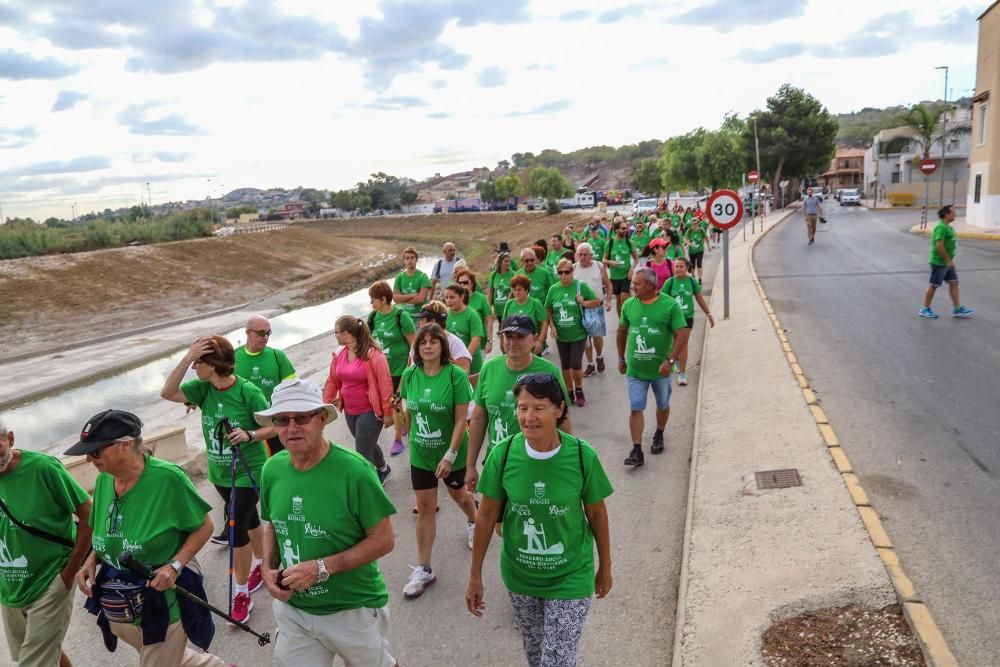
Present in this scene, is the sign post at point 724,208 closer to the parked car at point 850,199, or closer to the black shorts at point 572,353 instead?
the black shorts at point 572,353

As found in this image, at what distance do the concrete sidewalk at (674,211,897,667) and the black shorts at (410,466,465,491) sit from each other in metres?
1.67

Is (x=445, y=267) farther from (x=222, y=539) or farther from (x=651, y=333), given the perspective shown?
(x=222, y=539)

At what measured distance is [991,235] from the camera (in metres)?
25.6

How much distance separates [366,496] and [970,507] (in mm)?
4596

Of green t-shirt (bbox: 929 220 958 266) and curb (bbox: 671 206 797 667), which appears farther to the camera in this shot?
green t-shirt (bbox: 929 220 958 266)

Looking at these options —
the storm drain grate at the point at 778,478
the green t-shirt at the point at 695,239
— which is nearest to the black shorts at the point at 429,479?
the storm drain grate at the point at 778,478

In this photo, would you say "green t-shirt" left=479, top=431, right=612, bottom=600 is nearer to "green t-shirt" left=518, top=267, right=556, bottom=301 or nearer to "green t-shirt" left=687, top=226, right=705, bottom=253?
"green t-shirt" left=518, top=267, right=556, bottom=301

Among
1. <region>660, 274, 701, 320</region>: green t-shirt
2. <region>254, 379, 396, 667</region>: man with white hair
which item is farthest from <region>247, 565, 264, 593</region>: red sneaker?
<region>660, 274, 701, 320</region>: green t-shirt

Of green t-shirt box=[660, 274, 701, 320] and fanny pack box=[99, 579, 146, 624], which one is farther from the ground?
green t-shirt box=[660, 274, 701, 320]

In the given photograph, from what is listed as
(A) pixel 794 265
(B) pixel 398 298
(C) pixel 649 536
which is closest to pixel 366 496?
(C) pixel 649 536

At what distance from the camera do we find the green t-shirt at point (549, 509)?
10.5 ft

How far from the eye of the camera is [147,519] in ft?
11.2

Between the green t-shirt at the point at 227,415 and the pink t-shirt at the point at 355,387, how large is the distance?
1248 mm

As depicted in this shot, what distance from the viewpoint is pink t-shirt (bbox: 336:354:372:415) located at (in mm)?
6121
